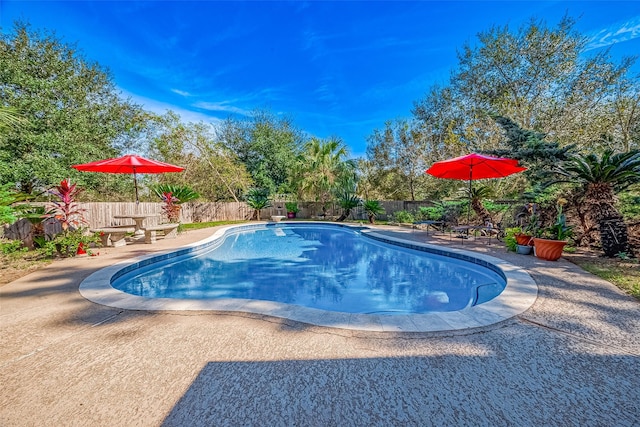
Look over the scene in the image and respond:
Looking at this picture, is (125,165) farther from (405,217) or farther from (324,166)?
(405,217)

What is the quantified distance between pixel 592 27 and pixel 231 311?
60.3 ft

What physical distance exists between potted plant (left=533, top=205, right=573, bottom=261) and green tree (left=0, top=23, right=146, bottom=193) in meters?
16.5

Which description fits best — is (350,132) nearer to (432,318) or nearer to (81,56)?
(81,56)

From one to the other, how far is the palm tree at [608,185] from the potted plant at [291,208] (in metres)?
13.9

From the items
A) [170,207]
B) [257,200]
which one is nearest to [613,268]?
[170,207]

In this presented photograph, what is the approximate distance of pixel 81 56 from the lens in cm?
1342

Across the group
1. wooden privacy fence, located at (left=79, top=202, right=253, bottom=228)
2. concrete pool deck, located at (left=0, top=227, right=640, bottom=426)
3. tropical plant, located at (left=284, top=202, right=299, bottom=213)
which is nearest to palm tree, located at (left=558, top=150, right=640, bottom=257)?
concrete pool deck, located at (left=0, top=227, right=640, bottom=426)

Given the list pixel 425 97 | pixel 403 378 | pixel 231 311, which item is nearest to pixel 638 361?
pixel 403 378

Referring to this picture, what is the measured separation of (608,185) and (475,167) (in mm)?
2906

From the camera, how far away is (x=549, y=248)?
18.4 ft

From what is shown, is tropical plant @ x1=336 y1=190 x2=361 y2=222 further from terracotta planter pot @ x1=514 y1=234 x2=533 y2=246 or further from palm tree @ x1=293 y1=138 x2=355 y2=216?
terracotta planter pot @ x1=514 y1=234 x2=533 y2=246

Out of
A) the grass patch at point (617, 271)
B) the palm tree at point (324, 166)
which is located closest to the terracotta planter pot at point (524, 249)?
the grass patch at point (617, 271)

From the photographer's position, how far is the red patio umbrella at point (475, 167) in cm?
718

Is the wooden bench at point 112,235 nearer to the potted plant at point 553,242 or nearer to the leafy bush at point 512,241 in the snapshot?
the leafy bush at point 512,241
